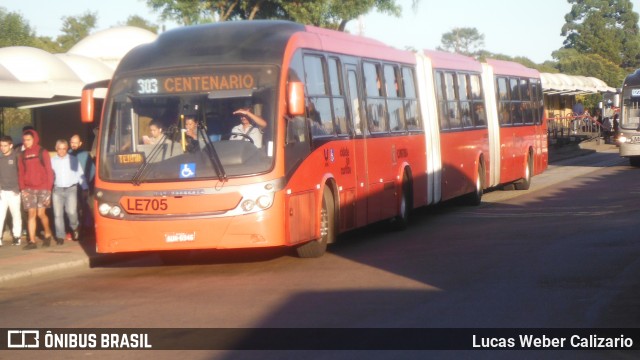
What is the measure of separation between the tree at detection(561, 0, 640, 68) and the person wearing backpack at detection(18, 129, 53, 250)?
134 m

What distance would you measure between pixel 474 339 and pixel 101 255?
9.48 metres

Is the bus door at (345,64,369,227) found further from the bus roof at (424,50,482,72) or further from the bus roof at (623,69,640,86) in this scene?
the bus roof at (623,69,640,86)

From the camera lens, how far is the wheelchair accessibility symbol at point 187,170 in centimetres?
1501

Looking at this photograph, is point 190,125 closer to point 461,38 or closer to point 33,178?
point 33,178

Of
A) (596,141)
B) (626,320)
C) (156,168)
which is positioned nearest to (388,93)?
(156,168)

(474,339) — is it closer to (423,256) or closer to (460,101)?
(423,256)

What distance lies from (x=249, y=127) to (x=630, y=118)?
2836 centimetres

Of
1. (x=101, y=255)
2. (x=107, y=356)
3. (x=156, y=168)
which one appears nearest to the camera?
(x=107, y=356)

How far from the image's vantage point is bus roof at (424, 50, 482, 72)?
78.3 ft

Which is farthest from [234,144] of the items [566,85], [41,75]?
[566,85]

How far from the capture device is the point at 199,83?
15.4m

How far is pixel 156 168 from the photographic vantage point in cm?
1520

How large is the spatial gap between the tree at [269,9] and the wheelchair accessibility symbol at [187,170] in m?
29.1

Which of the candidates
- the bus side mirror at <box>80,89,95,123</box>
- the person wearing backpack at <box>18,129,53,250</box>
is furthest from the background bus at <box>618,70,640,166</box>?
the bus side mirror at <box>80,89,95,123</box>
